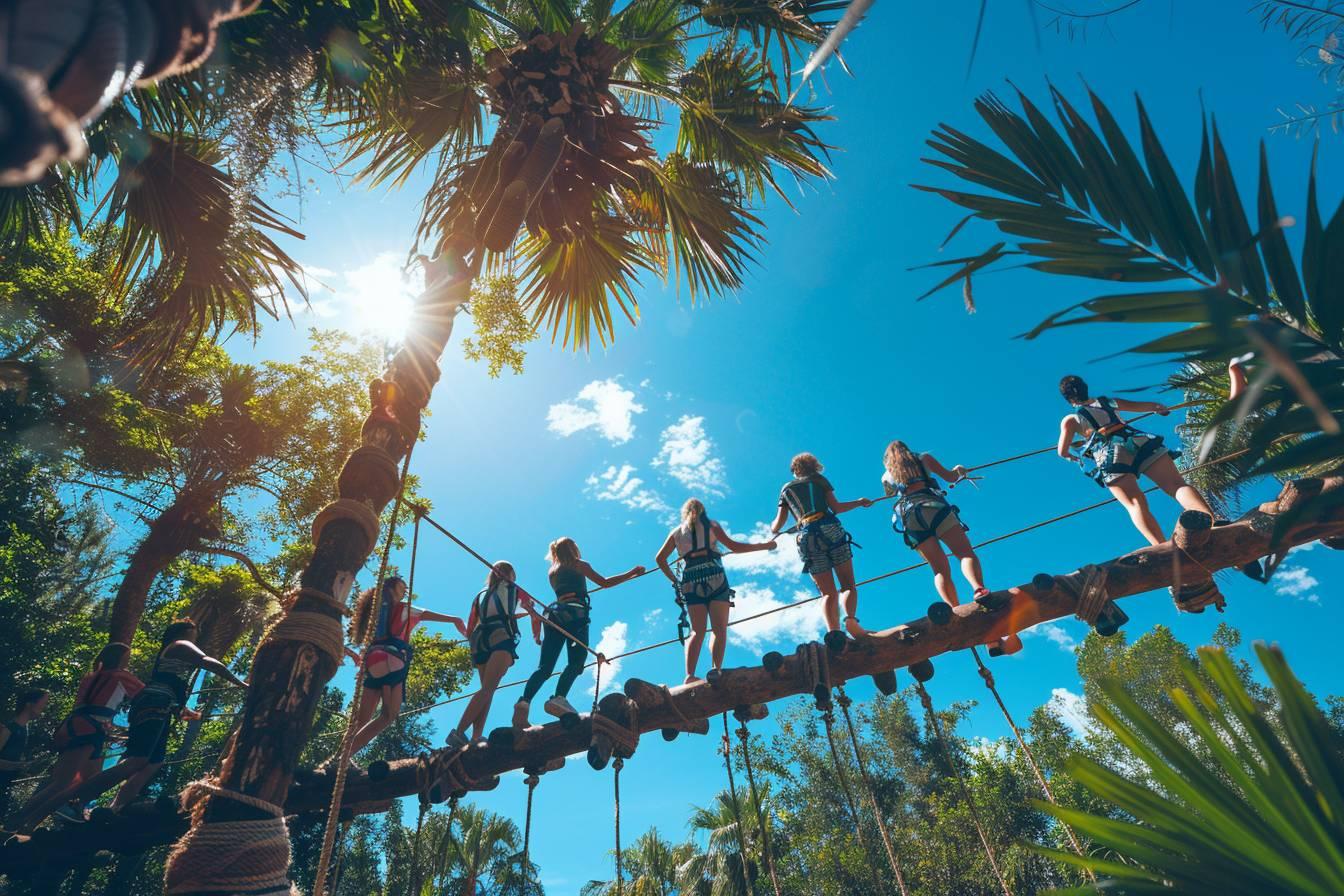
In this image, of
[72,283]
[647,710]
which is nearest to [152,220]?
[647,710]

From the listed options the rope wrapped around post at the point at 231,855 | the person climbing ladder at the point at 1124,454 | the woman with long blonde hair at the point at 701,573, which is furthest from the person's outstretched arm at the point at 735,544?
the rope wrapped around post at the point at 231,855

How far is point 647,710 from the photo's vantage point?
4.86 meters

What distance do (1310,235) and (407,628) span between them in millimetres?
5886

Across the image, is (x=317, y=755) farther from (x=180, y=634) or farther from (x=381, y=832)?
(x=180, y=634)

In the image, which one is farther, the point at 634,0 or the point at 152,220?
the point at 634,0

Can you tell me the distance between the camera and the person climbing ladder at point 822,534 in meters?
5.11

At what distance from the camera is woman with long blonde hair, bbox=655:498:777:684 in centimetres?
521

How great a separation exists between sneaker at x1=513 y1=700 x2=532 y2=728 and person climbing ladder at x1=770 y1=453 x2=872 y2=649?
96.4 inches

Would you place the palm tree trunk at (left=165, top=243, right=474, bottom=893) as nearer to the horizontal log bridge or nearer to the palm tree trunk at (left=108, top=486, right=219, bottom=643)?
the horizontal log bridge

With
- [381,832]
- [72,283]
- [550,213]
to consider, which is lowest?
[550,213]

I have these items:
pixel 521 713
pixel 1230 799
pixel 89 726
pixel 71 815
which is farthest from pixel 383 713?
pixel 1230 799

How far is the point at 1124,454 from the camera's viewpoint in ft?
16.0

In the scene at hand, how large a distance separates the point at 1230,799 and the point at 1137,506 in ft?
15.9

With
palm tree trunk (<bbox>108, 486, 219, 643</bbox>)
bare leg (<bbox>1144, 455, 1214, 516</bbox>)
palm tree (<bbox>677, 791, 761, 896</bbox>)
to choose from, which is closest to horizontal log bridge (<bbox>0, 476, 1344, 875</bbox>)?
bare leg (<bbox>1144, 455, 1214, 516</bbox>)
